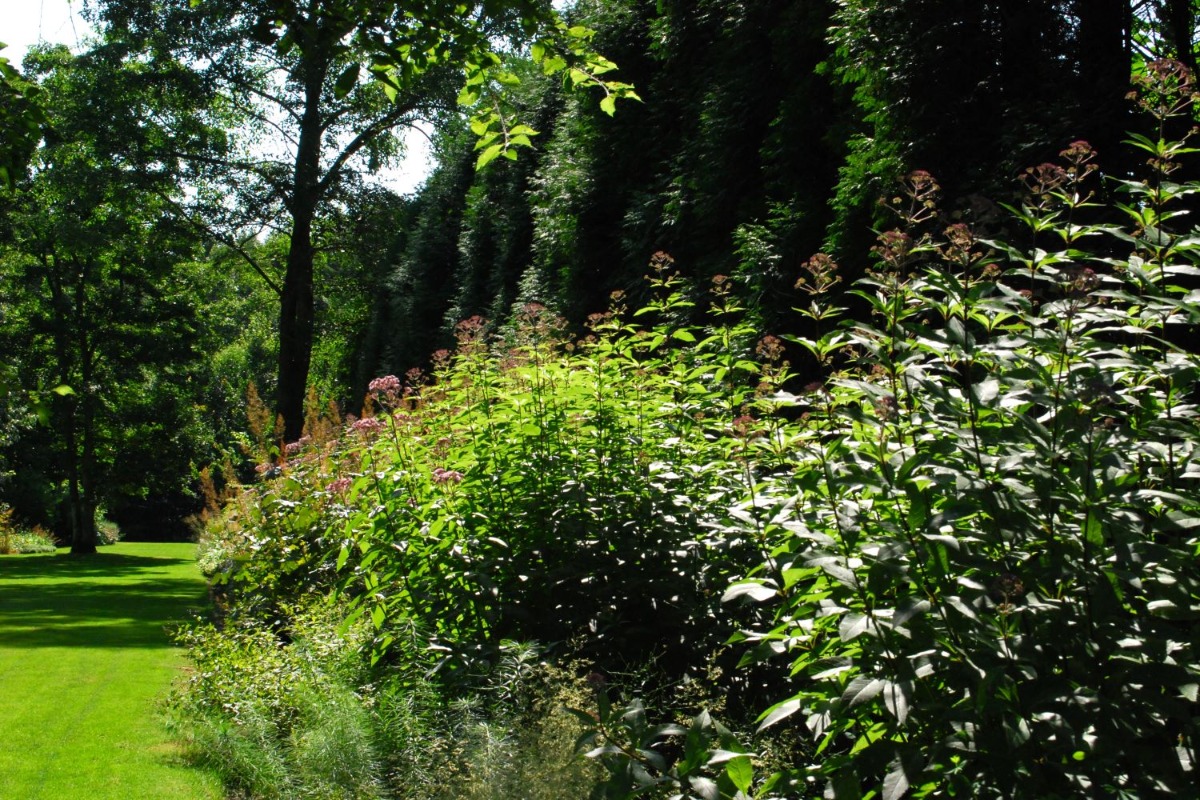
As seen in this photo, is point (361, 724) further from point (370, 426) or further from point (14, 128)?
point (14, 128)

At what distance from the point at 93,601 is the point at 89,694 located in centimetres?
766

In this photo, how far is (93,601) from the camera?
1414 cm

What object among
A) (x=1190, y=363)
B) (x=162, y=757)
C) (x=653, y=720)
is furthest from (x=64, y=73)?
Result: (x=1190, y=363)

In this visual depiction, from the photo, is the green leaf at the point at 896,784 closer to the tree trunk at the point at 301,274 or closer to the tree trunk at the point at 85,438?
the tree trunk at the point at 301,274

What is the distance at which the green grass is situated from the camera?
16.8ft

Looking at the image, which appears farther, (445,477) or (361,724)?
(445,477)

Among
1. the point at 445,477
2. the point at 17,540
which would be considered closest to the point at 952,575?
the point at 445,477

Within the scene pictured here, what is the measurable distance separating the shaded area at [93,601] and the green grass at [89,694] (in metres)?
0.02

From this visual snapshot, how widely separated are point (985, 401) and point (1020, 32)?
4159 millimetres

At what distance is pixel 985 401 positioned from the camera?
2072 mm

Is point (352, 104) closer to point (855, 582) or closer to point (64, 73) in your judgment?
point (64, 73)

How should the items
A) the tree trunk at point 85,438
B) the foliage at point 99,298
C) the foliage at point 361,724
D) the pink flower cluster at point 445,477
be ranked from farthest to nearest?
the tree trunk at point 85,438 → the foliage at point 99,298 → the pink flower cluster at point 445,477 → the foliage at point 361,724

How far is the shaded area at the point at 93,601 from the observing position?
10406mm

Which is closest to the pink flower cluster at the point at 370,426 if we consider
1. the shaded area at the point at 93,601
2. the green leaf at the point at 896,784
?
the shaded area at the point at 93,601
